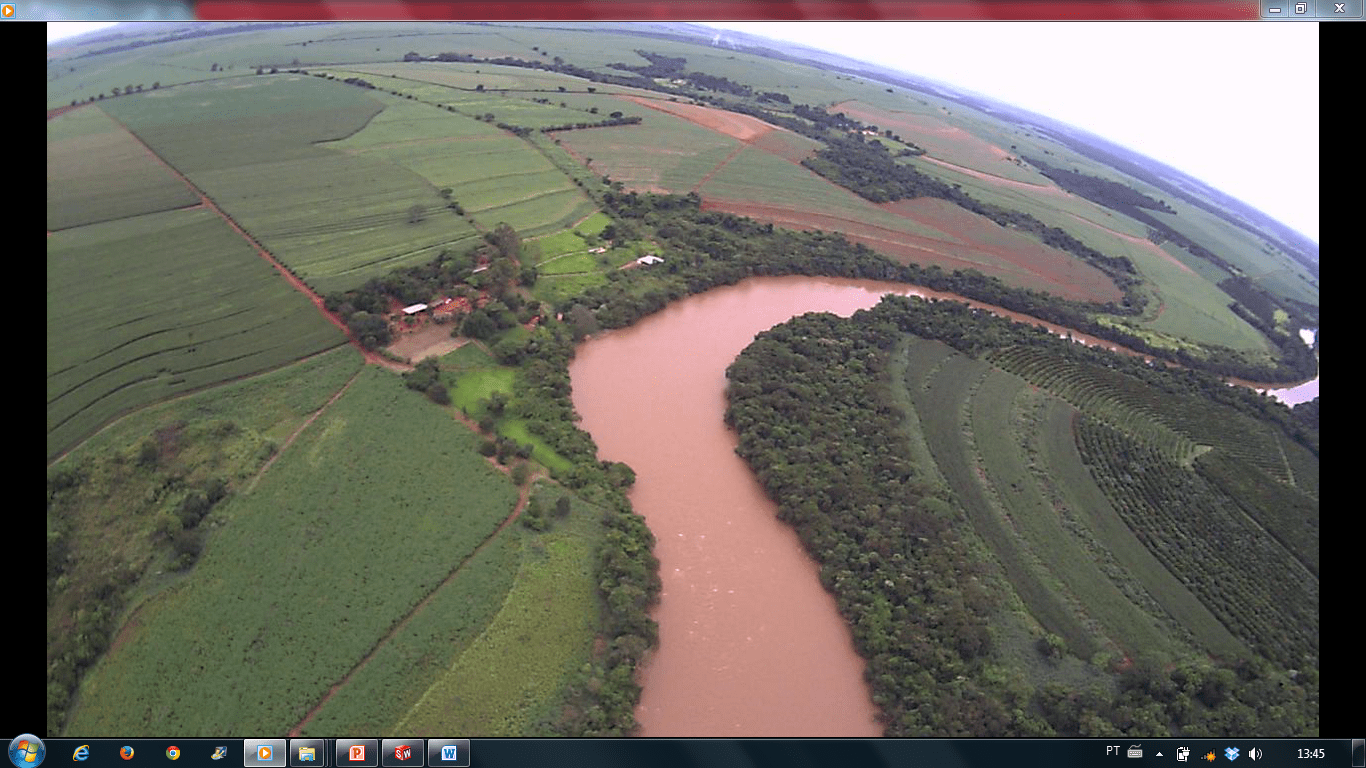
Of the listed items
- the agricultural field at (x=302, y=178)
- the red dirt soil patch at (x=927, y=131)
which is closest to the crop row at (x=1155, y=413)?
the agricultural field at (x=302, y=178)

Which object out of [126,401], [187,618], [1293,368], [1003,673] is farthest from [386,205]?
[1293,368]

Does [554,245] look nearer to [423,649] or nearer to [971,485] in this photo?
[971,485]

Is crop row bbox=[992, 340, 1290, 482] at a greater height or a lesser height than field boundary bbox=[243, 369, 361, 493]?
lesser

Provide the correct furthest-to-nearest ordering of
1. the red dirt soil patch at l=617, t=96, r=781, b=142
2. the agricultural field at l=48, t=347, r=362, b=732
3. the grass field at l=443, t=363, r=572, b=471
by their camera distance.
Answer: the red dirt soil patch at l=617, t=96, r=781, b=142, the grass field at l=443, t=363, r=572, b=471, the agricultural field at l=48, t=347, r=362, b=732

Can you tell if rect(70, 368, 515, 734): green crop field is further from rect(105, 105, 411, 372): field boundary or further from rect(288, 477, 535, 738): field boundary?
rect(105, 105, 411, 372): field boundary

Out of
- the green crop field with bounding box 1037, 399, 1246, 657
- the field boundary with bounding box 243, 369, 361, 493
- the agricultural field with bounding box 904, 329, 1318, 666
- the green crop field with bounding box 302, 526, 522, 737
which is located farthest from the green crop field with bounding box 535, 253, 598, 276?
the green crop field with bounding box 1037, 399, 1246, 657

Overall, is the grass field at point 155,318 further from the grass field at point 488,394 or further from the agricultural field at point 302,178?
the grass field at point 488,394
